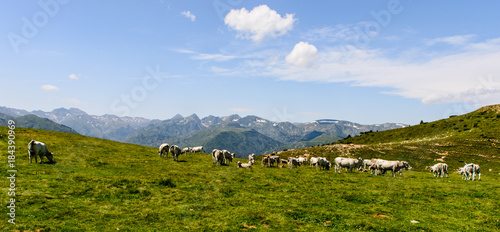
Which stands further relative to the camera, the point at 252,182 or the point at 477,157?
the point at 477,157

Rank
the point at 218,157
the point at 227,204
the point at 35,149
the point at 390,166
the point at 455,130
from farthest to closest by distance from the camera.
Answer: the point at 455,130
the point at 218,157
the point at 390,166
the point at 35,149
the point at 227,204

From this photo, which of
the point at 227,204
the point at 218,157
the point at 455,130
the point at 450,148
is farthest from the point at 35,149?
the point at 455,130

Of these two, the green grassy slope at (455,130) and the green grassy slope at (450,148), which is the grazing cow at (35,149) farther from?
the green grassy slope at (455,130)

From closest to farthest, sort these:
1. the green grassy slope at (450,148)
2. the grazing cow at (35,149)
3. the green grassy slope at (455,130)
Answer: the grazing cow at (35,149)
the green grassy slope at (450,148)
the green grassy slope at (455,130)

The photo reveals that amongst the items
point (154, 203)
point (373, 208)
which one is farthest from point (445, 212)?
point (154, 203)

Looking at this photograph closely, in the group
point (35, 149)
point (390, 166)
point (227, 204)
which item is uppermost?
point (35, 149)

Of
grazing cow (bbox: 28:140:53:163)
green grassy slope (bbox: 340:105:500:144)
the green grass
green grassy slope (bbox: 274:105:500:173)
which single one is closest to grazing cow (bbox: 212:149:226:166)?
the green grass

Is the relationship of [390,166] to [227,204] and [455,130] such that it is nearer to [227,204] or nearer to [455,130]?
[227,204]

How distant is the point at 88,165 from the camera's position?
28.9m

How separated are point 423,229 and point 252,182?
1517 centimetres

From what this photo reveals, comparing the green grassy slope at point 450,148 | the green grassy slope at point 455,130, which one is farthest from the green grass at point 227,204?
the green grassy slope at point 455,130

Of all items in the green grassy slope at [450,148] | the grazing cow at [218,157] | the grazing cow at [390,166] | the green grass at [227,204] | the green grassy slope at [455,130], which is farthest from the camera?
the green grassy slope at [455,130]

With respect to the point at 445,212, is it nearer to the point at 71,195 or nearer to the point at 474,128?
the point at 71,195

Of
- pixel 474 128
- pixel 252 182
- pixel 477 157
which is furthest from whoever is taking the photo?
pixel 474 128
